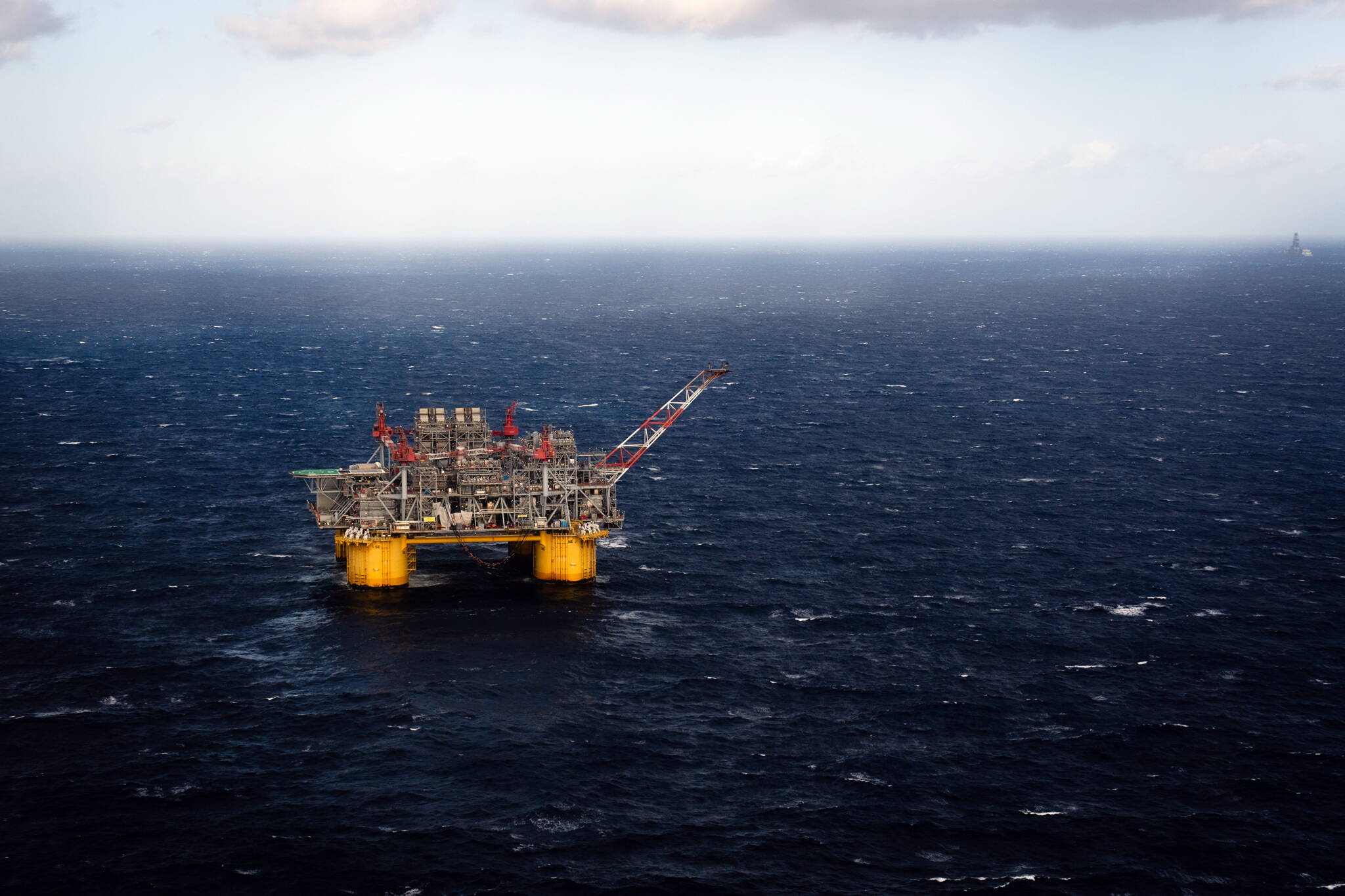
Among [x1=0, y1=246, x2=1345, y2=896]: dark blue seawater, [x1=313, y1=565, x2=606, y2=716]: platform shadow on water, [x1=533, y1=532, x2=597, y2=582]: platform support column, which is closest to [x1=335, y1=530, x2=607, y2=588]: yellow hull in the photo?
[x1=533, y1=532, x2=597, y2=582]: platform support column

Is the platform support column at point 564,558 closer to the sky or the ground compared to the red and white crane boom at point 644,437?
closer to the ground

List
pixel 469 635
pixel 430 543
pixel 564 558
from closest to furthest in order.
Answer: pixel 469 635 → pixel 430 543 → pixel 564 558

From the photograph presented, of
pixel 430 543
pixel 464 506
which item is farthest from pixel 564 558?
pixel 430 543

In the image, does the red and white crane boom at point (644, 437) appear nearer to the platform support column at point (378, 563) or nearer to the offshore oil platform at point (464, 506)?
the offshore oil platform at point (464, 506)

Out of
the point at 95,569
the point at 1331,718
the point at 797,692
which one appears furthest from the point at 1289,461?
the point at 95,569

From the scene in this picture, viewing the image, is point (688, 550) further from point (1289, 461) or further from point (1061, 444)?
point (1289, 461)

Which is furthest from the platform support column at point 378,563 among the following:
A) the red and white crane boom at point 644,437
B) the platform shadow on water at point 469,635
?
the red and white crane boom at point 644,437

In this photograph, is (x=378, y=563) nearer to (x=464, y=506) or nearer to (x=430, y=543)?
(x=430, y=543)

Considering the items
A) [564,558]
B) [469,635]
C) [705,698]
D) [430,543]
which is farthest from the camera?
[564,558]
